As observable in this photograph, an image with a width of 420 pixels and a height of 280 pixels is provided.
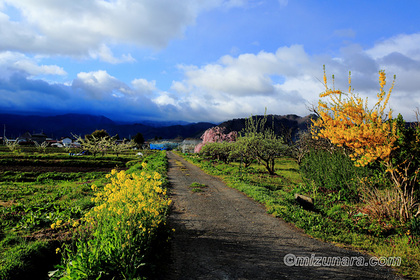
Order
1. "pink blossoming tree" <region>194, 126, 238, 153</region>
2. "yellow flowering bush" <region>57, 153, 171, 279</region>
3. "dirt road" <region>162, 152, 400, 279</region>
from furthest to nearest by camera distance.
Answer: "pink blossoming tree" <region>194, 126, 238, 153</region>, "dirt road" <region>162, 152, 400, 279</region>, "yellow flowering bush" <region>57, 153, 171, 279</region>

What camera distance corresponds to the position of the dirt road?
5023 mm

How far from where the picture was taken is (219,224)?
794 centimetres

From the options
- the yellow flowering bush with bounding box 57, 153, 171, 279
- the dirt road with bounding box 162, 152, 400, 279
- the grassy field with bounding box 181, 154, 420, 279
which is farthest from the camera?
the grassy field with bounding box 181, 154, 420, 279

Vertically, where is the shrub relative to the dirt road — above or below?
above

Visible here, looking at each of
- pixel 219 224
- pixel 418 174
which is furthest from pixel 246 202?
pixel 418 174

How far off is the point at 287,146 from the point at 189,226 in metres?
16.6

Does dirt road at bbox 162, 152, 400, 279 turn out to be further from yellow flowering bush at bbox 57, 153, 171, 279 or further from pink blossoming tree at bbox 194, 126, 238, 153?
pink blossoming tree at bbox 194, 126, 238, 153

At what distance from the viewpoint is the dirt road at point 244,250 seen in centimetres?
502

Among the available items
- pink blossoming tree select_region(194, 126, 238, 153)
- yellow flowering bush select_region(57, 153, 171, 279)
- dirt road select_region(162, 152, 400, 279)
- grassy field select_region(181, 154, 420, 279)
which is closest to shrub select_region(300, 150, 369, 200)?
grassy field select_region(181, 154, 420, 279)

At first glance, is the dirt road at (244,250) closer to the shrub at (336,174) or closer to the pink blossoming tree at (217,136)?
the shrub at (336,174)

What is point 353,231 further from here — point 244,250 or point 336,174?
point 336,174

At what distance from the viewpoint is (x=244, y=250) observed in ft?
19.8

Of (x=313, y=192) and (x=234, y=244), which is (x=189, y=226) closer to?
(x=234, y=244)

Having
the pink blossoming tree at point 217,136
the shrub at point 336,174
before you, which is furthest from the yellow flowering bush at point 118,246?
the pink blossoming tree at point 217,136
